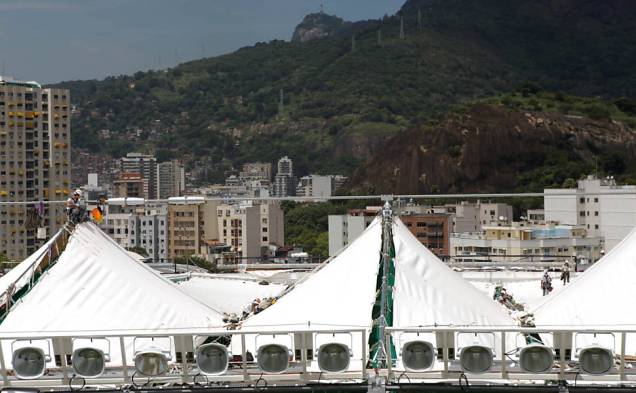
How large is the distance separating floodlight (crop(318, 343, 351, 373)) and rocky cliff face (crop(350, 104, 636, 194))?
170m

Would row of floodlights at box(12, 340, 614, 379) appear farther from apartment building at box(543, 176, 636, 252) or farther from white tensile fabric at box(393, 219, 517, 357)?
apartment building at box(543, 176, 636, 252)

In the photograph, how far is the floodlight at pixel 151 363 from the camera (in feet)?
→ 53.4

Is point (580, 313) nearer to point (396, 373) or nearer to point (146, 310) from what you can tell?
point (396, 373)

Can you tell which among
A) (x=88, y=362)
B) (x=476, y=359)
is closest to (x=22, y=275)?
(x=88, y=362)

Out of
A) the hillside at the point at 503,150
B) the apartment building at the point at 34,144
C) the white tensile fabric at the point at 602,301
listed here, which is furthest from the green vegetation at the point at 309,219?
the white tensile fabric at the point at 602,301

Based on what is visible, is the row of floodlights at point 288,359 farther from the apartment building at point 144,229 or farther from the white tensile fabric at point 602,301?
the apartment building at point 144,229

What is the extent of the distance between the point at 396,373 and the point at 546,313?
Answer: 3.00 meters

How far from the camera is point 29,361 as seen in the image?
16344 mm

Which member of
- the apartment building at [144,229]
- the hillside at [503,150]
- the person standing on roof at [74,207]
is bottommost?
the apartment building at [144,229]

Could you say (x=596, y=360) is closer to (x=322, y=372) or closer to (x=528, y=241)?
(x=322, y=372)

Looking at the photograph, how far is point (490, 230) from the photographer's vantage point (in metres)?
107

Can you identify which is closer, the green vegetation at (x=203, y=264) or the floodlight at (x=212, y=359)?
the floodlight at (x=212, y=359)

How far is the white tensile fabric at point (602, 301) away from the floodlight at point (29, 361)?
22.7 ft

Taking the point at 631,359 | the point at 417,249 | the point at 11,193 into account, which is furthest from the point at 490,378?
the point at 11,193
